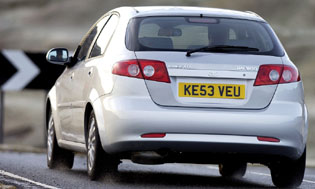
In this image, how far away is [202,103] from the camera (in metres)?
9.31

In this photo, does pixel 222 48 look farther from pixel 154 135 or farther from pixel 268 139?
pixel 154 135

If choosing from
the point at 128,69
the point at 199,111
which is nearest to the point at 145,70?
the point at 128,69

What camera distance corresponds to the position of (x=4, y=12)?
251ft

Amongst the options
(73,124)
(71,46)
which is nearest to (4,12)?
(71,46)

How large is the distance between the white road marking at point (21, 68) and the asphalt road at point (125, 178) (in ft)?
20.4

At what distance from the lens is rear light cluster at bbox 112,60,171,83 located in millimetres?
9367

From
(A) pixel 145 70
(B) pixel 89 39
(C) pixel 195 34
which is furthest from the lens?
(B) pixel 89 39

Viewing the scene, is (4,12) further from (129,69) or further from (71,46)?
(129,69)

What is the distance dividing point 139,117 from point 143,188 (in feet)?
2.20

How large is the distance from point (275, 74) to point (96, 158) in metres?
1.76

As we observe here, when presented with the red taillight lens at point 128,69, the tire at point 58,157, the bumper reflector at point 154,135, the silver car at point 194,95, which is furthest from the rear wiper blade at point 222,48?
the tire at point 58,157

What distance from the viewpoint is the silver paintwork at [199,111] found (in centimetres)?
930

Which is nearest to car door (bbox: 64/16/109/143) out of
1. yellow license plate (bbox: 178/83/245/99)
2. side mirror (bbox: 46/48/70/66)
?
side mirror (bbox: 46/48/70/66)

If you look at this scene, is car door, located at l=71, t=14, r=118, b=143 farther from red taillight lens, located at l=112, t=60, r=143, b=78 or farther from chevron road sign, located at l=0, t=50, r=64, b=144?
chevron road sign, located at l=0, t=50, r=64, b=144
